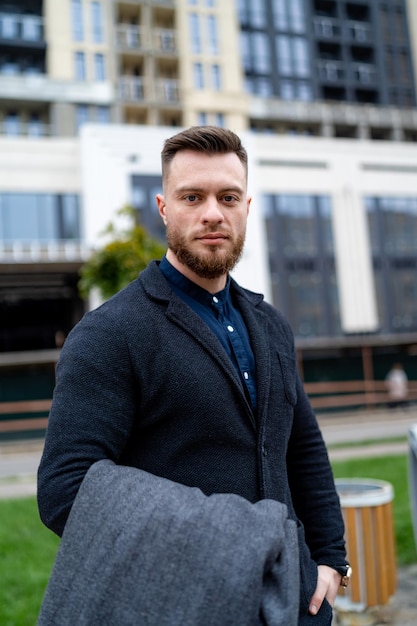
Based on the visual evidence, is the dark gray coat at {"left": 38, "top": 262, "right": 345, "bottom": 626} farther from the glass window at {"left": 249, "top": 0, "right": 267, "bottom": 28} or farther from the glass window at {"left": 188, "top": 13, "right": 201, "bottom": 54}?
the glass window at {"left": 249, "top": 0, "right": 267, "bottom": 28}

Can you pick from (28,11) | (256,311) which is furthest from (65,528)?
(28,11)

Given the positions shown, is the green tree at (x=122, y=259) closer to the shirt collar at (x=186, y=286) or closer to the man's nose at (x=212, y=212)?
the shirt collar at (x=186, y=286)

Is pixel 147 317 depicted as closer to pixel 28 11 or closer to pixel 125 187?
pixel 125 187

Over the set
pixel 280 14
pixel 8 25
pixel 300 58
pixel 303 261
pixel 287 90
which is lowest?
pixel 303 261

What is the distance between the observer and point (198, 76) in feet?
136

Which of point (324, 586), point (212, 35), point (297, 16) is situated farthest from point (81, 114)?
point (324, 586)

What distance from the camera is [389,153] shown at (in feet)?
123

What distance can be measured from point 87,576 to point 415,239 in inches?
1541

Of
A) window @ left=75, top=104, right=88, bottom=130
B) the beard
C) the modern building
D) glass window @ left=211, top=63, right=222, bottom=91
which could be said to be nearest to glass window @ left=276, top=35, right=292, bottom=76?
the modern building

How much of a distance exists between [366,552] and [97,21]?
139ft

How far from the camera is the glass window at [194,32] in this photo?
1636 inches

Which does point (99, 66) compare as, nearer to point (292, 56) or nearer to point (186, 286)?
point (292, 56)

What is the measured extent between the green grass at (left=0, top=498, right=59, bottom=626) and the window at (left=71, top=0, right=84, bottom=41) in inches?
1501

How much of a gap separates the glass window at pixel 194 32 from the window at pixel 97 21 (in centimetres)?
581
